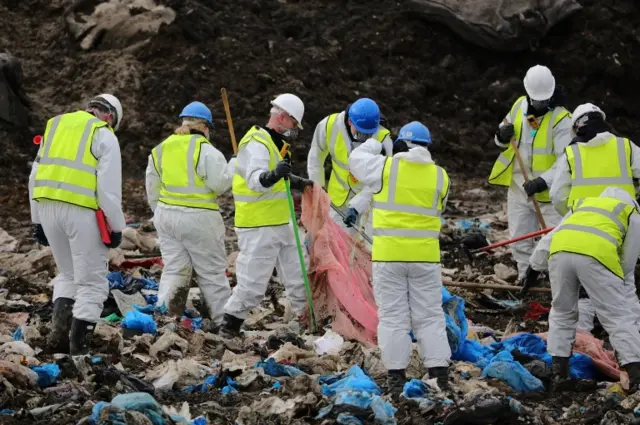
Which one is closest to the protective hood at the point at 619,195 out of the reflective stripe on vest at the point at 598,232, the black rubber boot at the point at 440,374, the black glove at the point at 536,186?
the reflective stripe on vest at the point at 598,232

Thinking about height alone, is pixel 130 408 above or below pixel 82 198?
below

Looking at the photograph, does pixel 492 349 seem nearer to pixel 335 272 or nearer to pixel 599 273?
pixel 599 273

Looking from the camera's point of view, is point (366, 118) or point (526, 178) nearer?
point (366, 118)

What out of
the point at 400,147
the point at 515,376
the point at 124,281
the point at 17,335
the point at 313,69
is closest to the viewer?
the point at 515,376

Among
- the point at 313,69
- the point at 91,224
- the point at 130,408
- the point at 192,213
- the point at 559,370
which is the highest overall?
the point at 313,69

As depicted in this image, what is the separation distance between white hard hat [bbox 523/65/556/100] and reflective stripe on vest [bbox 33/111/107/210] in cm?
460

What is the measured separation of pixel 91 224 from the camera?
794 cm

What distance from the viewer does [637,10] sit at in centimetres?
1902

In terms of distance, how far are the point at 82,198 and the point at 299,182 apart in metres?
2.06

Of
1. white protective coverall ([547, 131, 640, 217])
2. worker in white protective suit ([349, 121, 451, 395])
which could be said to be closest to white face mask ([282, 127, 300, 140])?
worker in white protective suit ([349, 121, 451, 395])

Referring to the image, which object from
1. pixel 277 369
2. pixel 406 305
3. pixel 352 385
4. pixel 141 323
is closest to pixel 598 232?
pixel 406 305

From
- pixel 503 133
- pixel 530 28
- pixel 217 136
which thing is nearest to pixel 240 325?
pixel 503 133

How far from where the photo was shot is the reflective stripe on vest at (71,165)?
789cm

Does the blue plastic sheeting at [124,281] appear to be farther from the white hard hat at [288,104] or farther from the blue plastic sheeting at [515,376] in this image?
the blue plastic sheeting at [515,376]
